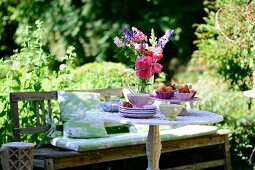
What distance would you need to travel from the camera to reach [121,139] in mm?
5457

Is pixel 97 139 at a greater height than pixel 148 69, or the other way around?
pixel 148 69

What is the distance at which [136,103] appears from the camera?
447cm

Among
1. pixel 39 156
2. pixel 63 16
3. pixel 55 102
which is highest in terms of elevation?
pixel 63 16

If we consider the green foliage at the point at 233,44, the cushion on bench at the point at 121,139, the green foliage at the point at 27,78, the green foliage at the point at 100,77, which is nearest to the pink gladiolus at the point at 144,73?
the cushion on bench at the point at 121,139

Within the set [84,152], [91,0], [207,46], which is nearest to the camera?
[84,152]

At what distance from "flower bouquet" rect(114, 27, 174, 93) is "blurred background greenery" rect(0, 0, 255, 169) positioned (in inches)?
6.2

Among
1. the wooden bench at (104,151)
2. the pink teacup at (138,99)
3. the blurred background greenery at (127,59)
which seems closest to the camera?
the pink teacup at (138,99)

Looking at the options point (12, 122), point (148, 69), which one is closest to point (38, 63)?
point (12, 122)

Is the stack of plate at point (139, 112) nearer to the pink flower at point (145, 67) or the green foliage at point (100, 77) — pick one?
the pink flower at point (145, 67)

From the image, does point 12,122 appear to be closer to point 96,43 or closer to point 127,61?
point 127,61

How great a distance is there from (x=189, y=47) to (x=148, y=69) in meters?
8.34

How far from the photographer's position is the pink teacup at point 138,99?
4.45 metres

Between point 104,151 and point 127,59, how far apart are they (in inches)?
39.6

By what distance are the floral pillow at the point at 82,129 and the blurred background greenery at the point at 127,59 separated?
21.1 inches
